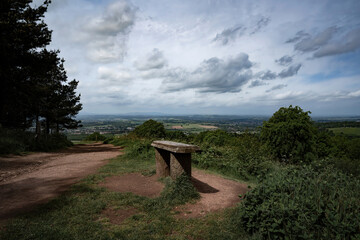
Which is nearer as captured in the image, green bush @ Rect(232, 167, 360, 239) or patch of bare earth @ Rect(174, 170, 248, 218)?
green bush @ Rect(232, 167, 360, 239)

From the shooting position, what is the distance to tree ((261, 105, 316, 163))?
1010 cm

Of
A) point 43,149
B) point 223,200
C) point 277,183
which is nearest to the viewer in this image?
point 277,183

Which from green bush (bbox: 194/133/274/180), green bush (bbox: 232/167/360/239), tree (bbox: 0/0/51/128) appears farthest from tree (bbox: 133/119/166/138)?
green bush (bbox: 232/167/360/239)

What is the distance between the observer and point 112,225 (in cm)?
340

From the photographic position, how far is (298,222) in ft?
8.27

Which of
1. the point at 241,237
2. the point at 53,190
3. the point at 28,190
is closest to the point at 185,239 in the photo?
the point at 241,237

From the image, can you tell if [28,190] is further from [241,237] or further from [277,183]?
[277,183]

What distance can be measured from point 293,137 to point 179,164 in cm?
784

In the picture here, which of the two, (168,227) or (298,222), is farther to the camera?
(168,227)

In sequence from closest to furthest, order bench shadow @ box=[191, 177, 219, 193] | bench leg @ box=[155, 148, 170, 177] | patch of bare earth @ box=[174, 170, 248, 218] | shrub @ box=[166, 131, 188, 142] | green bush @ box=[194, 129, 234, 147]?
patch of bare earth @ box=[174, 170, 248, 218] → bench shadow @ box=[191, 177, 219, 193] → bench leg @ box=[155, 148, 170, 177] → shrub @ box=[166, 131, 188, 142] → green bush @ box=[194, 129, 234, 147]

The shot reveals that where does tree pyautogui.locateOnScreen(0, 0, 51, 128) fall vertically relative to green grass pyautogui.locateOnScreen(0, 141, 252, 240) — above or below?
above

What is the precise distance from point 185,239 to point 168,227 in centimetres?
44

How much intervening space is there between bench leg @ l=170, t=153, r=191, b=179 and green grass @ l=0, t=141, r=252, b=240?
1.22 ft

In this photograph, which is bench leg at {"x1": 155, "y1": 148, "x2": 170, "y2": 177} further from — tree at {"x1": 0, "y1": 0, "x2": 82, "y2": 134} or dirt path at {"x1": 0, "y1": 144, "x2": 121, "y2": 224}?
tree at {"x1": 0, "y1": 0, "x2": 82, "y2": 134}
